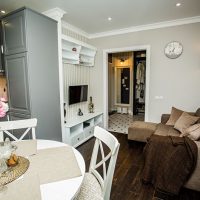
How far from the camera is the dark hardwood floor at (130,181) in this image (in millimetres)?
1998

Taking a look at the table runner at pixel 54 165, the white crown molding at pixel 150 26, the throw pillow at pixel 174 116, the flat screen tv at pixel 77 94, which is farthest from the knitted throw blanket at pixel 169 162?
the white crown molding at pixel 150 26

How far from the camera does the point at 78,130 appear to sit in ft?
11.8

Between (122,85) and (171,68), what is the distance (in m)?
3.63

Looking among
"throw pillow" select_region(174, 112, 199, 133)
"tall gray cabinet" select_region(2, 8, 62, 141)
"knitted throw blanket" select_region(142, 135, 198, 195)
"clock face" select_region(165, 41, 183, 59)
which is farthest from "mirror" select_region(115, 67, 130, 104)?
"knitted throw blanket" select_region(142, 135, 198, 195)

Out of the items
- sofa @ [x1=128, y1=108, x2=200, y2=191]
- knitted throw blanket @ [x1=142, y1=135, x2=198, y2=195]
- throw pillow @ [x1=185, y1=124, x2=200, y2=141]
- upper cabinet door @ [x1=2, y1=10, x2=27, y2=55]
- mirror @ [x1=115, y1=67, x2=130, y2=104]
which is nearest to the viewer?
knitted throw blanket @ [x1=142, y1=135, x2=198, y2=195]

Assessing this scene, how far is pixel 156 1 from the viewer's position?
2609 mm

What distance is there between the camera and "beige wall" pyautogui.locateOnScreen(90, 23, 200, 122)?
343 cm

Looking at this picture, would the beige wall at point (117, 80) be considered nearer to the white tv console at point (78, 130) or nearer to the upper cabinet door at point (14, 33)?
the white tv console at point (78, 130)

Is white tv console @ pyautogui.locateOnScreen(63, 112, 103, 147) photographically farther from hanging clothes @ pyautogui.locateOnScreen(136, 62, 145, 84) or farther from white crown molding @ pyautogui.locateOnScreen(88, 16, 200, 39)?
hanging clothes @ pyautogui.locateOnScreen(136, 62, 145, 84)

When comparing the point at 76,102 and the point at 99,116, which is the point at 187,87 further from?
the point at 76,102

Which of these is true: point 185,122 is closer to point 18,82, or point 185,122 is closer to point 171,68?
point 171,68

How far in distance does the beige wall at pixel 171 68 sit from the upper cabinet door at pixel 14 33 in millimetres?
2437

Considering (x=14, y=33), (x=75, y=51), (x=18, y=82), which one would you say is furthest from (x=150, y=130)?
(x=14, y=33)

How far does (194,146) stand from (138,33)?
299cm
